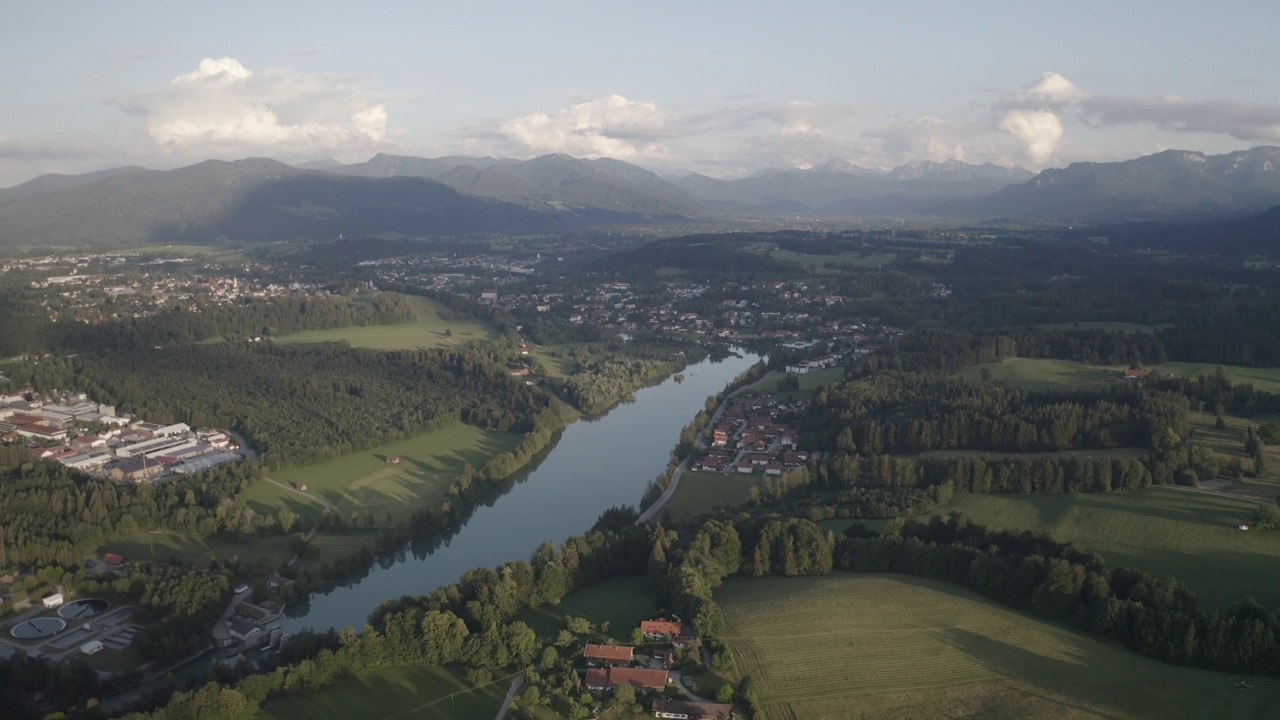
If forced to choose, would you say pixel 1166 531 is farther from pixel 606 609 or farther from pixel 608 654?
pixel 608 654

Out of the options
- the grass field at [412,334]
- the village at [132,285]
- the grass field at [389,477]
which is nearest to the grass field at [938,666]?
the grass field at [389,477]

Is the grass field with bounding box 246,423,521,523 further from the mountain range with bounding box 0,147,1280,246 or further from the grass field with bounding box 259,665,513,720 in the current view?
the mountain range with bounding box 0,147,1280,246

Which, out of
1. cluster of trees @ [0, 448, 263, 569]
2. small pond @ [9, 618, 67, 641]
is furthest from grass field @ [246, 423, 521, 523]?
small pond @ [9, 618, 67, 641]

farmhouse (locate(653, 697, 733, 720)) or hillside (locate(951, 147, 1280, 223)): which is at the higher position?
hillside (locate(951, 147, 1280, 223))

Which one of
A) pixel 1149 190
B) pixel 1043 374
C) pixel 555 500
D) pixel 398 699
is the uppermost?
pixel 1149 190

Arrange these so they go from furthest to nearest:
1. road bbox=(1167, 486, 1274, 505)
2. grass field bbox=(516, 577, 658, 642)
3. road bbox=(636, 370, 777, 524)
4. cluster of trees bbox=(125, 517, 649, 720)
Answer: road bbox=(636, 370, 777, 524) → road bbox=(1167, 486, 1274, 505) → grass field bbox=(516, 577, 658, 642) → cluster of trees bbox=(125, 517, 649, 720)

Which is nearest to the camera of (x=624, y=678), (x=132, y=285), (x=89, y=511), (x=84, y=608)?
(x=624, y=678)

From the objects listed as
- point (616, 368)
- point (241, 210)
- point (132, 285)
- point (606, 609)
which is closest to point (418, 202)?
point (241, 210)

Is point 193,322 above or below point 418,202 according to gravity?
below
